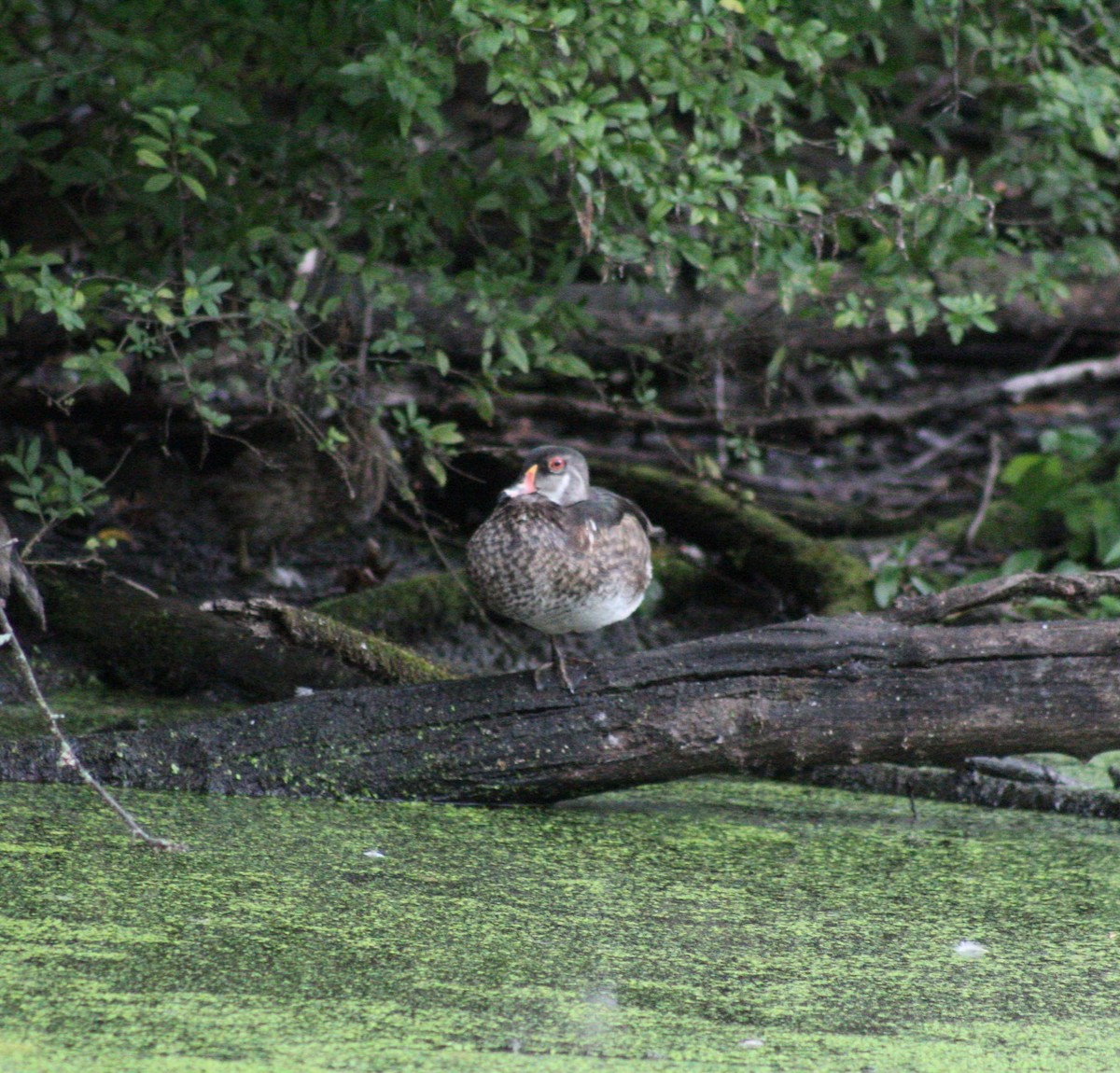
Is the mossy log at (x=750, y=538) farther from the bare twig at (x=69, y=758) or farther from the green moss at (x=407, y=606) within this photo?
the bare twig at (x=69, y=758)

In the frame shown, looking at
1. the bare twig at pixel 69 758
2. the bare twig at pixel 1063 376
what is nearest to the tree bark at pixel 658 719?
the bare twig at pixel 69 758

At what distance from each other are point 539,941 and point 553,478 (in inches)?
53.3

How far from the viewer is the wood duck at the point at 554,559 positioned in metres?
3.39

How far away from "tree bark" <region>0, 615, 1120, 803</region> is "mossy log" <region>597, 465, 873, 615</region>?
1699 mm

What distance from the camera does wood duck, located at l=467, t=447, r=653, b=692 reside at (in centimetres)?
339

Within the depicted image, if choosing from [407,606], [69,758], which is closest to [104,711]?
[407,606]

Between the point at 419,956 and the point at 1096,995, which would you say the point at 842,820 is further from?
the point at 419,956

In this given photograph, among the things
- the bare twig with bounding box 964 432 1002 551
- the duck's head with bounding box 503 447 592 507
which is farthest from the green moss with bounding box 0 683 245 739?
the bare twig with bounding box 964 432 1002 551

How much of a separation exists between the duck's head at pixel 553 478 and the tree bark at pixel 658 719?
1.54 feet

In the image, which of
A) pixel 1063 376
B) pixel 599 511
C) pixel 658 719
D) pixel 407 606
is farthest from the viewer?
pixel 1063 376

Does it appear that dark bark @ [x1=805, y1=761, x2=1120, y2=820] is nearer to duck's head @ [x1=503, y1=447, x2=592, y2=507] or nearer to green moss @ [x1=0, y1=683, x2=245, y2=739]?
duck's head @ [x1=503, y1=447, x2=592, y2=507]

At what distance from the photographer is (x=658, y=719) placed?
3.30m

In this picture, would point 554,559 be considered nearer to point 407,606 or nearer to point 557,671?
point 557,671

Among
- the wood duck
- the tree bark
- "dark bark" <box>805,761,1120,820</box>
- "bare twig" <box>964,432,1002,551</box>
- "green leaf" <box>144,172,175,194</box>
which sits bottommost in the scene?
"bare twig" <box>964,432,1002,551</box>
